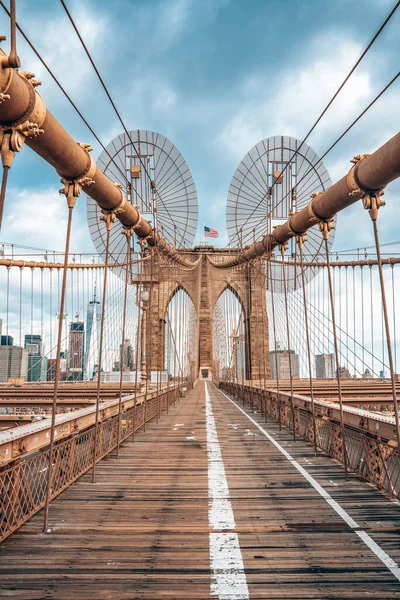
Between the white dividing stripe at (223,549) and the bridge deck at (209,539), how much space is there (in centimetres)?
1

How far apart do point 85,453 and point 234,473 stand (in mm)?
2692

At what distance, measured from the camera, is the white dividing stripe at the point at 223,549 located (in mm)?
3564

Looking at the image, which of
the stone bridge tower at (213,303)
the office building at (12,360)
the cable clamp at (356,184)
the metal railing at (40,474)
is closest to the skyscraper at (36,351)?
the office building at (12,360)

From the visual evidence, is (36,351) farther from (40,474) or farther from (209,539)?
(209,539)

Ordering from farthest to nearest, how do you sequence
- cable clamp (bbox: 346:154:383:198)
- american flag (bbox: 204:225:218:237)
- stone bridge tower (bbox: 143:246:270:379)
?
1. american flag (bbox: 204:225:218:237)
2. stone bridge tower (bbox: 143:246:270:379)
3. cable clamp (bbox: 346:154:383:198)

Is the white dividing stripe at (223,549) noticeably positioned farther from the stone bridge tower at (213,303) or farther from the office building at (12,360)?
the stone bridge tower at (213,303)

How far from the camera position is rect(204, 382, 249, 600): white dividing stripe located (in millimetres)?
3564

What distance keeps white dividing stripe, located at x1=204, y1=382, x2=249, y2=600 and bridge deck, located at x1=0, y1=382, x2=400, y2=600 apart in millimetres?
12

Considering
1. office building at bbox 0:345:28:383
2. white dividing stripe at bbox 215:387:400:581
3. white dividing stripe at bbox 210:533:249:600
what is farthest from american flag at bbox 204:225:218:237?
white dividing stripe at bbox 210:533:249:600

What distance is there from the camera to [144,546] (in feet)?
14.6

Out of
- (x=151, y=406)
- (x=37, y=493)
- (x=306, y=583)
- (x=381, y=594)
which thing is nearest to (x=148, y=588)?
(x=306, y=583)

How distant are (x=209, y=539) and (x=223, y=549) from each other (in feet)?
0.98

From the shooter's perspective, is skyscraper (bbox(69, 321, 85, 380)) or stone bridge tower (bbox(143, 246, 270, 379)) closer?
skyscraper (bbox(69, 321, 85, 380))

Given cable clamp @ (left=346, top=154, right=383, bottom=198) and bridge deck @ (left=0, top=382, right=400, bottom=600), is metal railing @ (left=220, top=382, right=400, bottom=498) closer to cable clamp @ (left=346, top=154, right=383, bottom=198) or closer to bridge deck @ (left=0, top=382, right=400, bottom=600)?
bridge deck @ (left=0, top=382, right=400, bottom=600)
